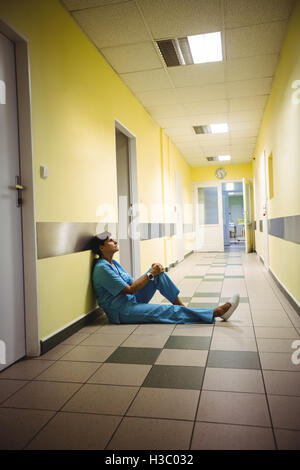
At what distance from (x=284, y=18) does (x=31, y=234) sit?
10.1ft

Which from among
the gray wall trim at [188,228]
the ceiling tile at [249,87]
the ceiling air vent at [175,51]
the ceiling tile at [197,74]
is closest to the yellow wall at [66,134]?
the ceiling air vent at [175,51]

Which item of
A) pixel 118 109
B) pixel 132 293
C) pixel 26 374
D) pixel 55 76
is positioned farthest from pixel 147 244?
pixel 26 374

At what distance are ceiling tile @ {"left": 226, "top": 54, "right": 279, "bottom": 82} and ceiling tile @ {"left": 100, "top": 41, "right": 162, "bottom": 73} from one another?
36.8 inches

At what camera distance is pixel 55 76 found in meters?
2.92

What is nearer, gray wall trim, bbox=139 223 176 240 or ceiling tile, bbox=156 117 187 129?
A: gray wall trim, bbox=139 223 176 240

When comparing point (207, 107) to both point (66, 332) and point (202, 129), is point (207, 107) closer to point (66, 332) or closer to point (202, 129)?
point (202, 129)

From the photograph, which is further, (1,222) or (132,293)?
(132,293)

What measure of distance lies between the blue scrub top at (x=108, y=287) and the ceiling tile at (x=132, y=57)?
2.32m

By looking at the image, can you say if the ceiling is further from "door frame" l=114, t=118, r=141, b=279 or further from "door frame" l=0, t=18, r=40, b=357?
"door frame" l=0, t=18, r=40, b=357

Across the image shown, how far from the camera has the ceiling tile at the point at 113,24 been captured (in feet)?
10.5

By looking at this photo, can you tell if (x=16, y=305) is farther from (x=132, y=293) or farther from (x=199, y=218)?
(x=199, y=218)

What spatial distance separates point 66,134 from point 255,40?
231cm

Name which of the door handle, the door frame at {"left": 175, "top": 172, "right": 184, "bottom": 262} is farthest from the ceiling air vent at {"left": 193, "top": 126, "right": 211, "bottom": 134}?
the door handle

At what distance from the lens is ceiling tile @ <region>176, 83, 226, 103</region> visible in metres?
5.11
